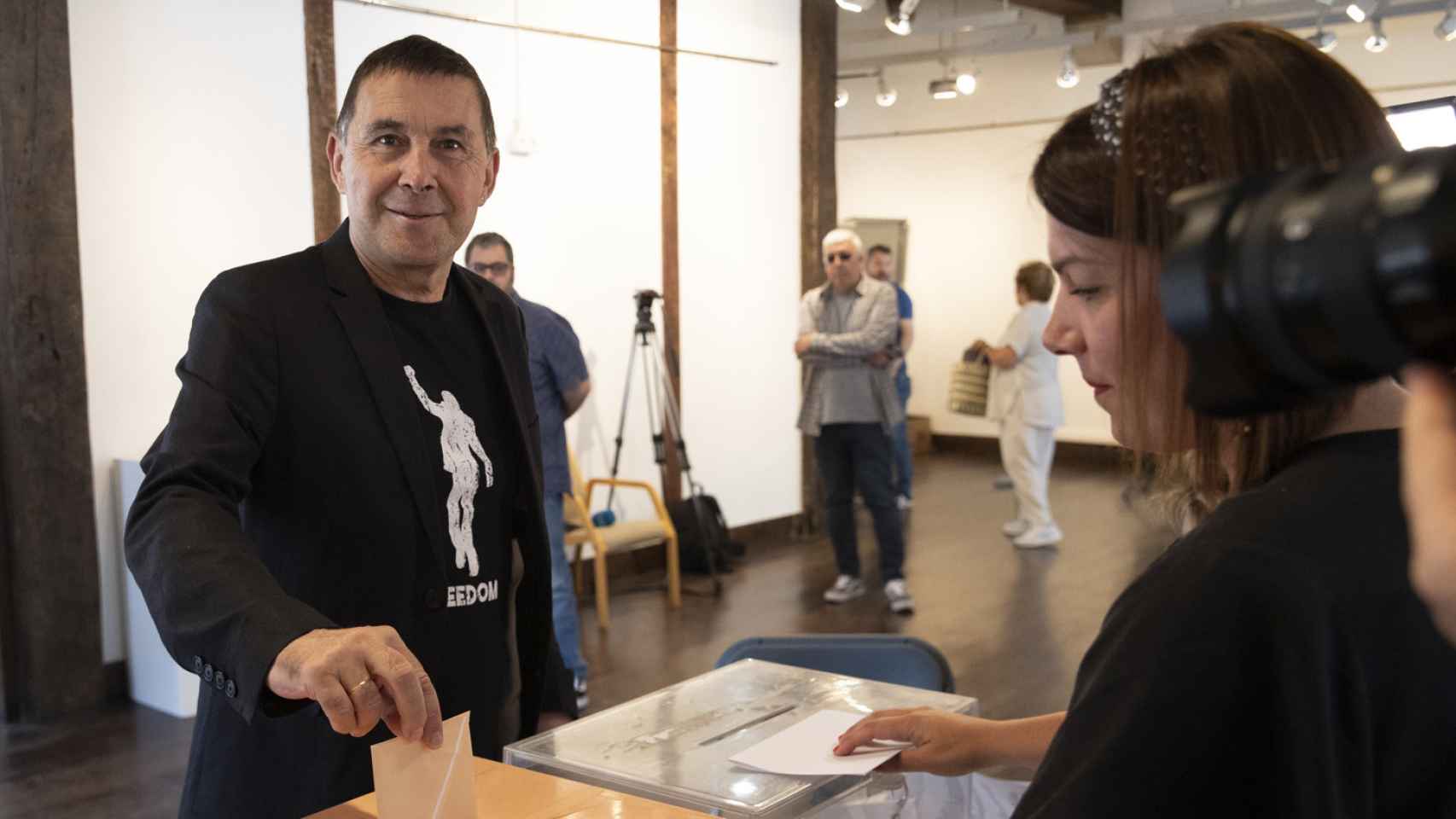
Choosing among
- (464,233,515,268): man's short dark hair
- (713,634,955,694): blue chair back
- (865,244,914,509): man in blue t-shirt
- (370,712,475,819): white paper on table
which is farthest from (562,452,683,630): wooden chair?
(370,712,475,819): white paper on table

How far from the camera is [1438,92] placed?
9.85m

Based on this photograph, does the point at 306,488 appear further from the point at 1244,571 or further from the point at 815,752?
the point at 1244,571

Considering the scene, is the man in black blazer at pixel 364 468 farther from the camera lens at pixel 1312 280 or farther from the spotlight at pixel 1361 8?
the spotlight at pixel 1361 8

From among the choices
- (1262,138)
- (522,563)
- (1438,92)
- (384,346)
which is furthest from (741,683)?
(1438,92)

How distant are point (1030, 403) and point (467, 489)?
642cm

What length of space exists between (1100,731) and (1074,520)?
26.7 ft

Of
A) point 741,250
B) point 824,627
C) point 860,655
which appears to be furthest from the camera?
point 741,250

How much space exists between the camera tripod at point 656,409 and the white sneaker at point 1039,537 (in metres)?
1.98

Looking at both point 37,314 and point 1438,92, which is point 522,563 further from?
point 1438,92

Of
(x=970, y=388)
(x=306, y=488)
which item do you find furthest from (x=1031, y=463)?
(x=306, y=488)

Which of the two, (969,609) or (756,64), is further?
(756,64)

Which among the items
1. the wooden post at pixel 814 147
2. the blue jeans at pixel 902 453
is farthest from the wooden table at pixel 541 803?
the blue jeans at pixel 902 453

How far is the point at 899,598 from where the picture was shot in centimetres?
594

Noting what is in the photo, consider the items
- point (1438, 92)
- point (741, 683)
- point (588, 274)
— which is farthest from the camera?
point (1438, 92)
